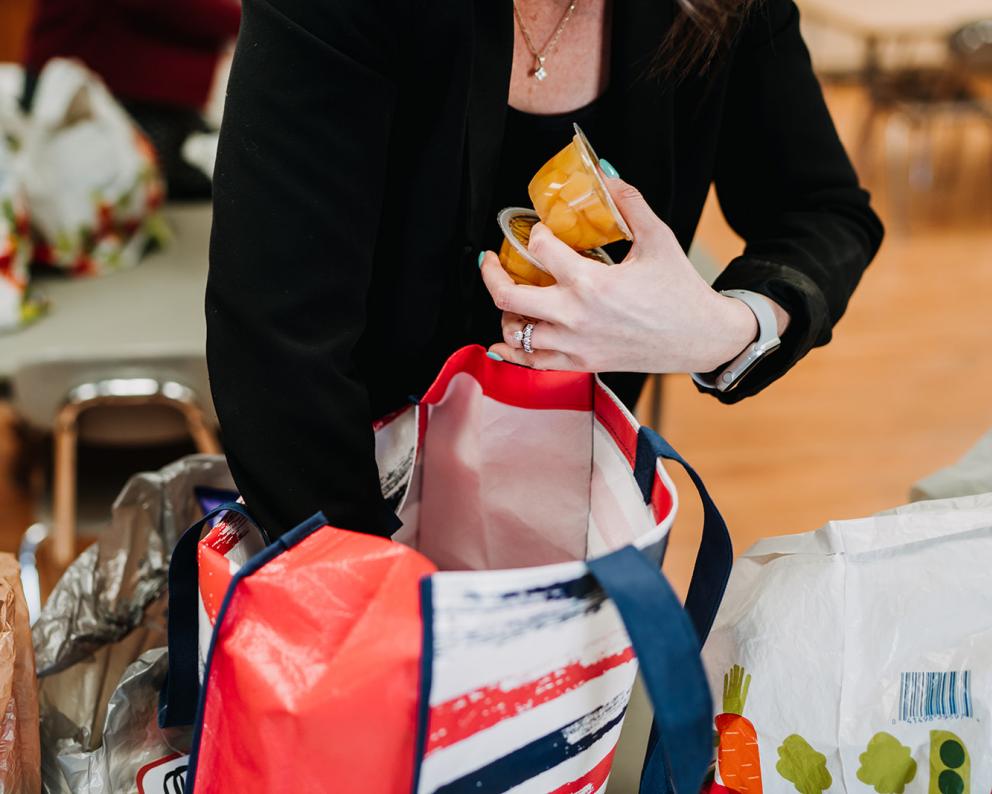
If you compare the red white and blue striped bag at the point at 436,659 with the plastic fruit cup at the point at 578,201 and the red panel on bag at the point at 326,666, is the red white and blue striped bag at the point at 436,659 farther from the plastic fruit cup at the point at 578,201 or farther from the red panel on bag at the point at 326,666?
the plastic fruit cup at the point at 578,201

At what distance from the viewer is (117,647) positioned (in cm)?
100

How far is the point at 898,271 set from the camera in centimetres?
403

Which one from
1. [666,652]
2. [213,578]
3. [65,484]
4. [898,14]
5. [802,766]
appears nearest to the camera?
[666,652]

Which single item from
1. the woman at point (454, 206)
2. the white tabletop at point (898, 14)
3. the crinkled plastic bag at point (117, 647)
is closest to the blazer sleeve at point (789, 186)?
the woman at point (454, 206)

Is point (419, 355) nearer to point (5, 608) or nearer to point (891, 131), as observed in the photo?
point (5, 608)

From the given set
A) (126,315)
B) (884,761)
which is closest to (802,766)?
(884,761)

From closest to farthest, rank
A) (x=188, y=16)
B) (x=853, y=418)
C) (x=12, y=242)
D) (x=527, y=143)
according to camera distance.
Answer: (x=527, y=143), (x=12, y=242), (x=188, y=16), (x=853, y=418)

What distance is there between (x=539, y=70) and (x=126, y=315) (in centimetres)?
123

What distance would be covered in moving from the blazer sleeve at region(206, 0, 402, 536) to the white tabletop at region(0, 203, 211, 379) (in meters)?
0.96

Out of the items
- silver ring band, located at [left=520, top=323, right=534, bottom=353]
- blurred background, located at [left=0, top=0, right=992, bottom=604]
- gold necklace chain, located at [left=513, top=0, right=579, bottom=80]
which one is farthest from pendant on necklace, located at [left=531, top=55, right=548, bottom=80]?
blurred background, located at [left=0, top=0, right=992, bottom=604]

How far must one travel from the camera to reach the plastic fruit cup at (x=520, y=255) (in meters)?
0.77

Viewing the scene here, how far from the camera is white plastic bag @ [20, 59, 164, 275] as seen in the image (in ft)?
6.51

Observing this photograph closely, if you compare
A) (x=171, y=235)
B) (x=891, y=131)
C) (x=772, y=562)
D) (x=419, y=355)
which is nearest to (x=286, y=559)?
(x=419, y=355)

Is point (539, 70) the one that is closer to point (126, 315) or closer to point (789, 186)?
point (789, 186)
